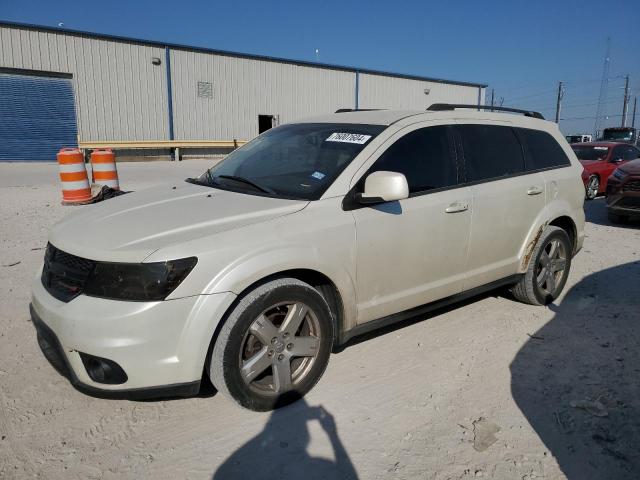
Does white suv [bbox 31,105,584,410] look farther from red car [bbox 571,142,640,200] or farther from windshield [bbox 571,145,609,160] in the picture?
windshield [bbox 571,145,609,160]

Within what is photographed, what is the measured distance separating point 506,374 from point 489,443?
2.80ft

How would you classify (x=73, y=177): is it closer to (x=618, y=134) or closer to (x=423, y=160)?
(x=423, y=160)

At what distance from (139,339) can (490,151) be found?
3.14 meters

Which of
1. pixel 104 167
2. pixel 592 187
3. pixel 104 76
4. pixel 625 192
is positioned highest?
pixel 104 76

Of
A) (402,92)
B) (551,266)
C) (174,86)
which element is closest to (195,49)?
(174,86)

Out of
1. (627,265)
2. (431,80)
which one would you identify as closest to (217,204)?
(627,265)

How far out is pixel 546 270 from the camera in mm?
4672

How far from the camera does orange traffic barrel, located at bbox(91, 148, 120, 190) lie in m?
9.92

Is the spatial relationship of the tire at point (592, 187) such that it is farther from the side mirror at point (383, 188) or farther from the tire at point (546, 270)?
the side mirror at point (383, 188)

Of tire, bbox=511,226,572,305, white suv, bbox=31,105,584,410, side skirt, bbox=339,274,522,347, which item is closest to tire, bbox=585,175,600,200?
tire, bbox=511,226,572,305

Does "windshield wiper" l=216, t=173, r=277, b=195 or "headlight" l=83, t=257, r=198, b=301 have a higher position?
"windshield wiper" l=216, t=173, r=277, b=195

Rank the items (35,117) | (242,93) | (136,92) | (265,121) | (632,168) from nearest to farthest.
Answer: (632,168), (35,117), (136,92), (242,93), (265,121)

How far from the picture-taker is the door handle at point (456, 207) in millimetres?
3676

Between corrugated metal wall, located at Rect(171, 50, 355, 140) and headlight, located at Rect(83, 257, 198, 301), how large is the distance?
21756 millimetres
